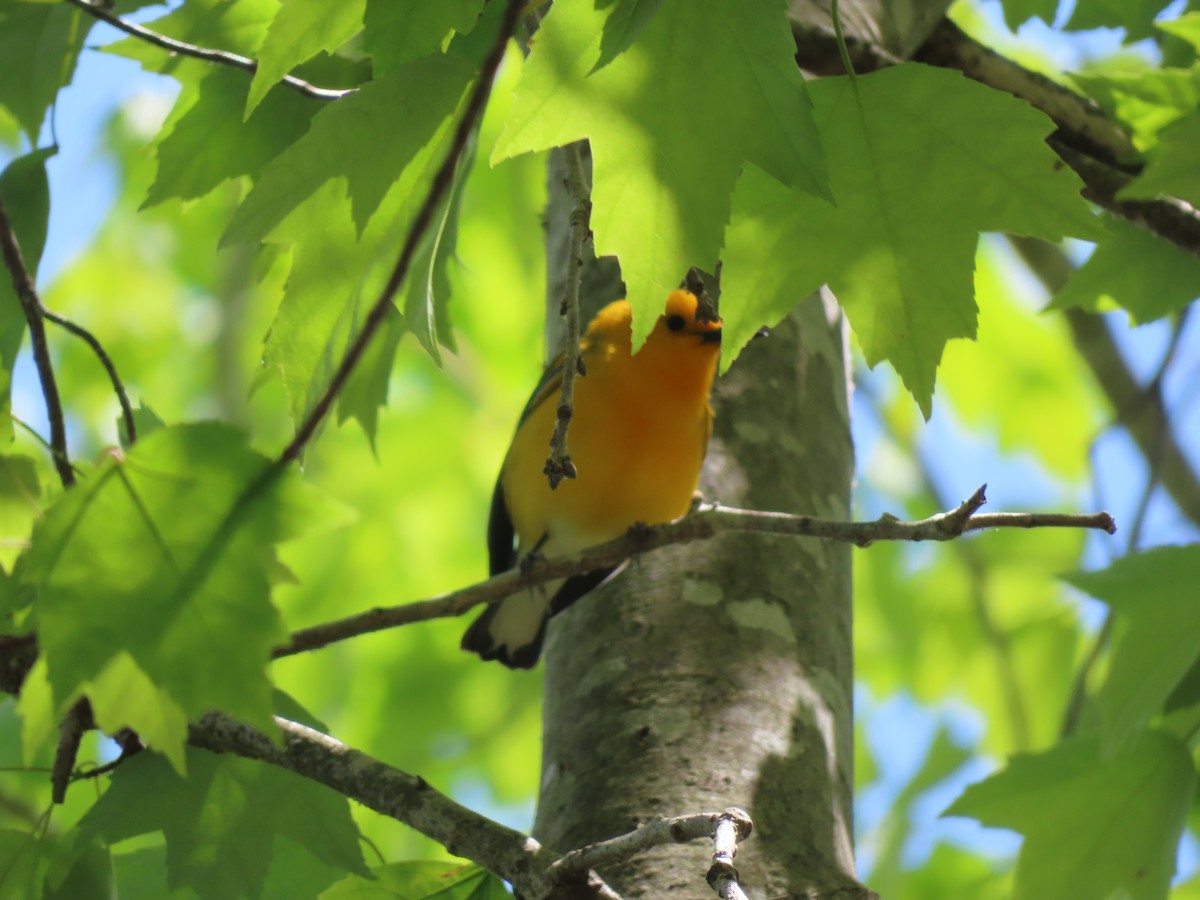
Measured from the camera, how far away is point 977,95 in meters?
1.73

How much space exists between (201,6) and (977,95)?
143cm

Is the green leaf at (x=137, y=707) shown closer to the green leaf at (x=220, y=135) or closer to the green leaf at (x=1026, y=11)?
the green leaf at (x=220, y=135)

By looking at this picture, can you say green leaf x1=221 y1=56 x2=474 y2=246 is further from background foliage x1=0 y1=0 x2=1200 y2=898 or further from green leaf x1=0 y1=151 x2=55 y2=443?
green leaf x1=0 y1=151 x2=55 y2=443

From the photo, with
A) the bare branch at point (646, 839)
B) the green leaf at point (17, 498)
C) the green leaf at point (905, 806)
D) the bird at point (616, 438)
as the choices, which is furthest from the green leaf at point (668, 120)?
the green leaf at point (905, 806)

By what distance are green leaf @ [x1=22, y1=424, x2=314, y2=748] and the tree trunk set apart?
853 mm

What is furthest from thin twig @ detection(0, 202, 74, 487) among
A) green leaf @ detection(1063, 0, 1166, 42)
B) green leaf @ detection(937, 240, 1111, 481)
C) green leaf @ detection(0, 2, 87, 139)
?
green leaf @ detection(937, 240, 1111, 481)

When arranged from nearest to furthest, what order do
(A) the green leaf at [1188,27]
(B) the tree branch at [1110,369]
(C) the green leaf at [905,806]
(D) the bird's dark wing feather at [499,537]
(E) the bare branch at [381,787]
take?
(E) the bare branch at [381,787] < (A) the green leaf at [1188,27] < (D) the bird's dark wing feather at [499,537] < (B) the tree branch at [1110,369] < (C) the green leaf at [905,806]

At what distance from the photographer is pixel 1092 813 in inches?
100

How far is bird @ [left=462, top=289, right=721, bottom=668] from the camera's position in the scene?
3262 mm

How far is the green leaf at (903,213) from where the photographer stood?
174 cm

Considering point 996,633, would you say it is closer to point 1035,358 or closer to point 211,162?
point 1035,358

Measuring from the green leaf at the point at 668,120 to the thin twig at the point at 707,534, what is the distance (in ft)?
1.40

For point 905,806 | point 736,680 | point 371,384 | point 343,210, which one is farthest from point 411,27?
point 905,806

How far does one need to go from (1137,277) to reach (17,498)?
2038 mm
